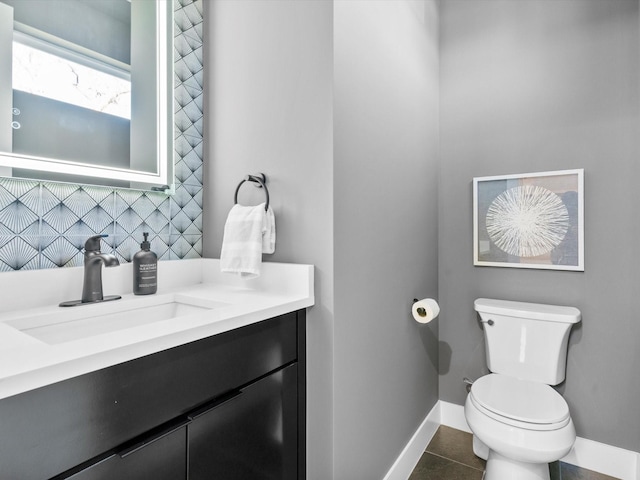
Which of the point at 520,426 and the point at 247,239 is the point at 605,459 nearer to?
the point at 520,426

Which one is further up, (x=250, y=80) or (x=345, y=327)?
(x=250, y=80)

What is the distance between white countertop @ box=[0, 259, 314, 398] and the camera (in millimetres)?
600

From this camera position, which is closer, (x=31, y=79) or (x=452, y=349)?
(x=31, y=79)

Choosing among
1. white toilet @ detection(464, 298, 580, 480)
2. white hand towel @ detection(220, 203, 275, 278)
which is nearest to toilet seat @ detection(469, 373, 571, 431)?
white toilet @ detection(464, 298, 580, 480)

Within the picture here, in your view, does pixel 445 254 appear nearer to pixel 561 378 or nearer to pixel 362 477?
pixel 561 378

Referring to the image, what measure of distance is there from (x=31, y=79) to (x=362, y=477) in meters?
1.78

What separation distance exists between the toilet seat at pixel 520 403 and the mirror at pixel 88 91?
5.33ft

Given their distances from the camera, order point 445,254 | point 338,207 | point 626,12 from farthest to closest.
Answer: point 445,254
point 626,12
point 338,207

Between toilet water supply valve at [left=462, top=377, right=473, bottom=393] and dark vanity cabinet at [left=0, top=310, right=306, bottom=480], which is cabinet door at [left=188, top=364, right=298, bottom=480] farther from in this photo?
toilet water supply valve at [left=462, top=377, right=473, bottom=393]

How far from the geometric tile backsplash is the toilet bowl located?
1395mm

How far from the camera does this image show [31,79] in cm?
109

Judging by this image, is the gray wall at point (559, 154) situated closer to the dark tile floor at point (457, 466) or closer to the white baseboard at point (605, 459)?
the white baseboard at point (605, 459)

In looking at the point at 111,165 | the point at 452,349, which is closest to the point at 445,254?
the point at 452,349

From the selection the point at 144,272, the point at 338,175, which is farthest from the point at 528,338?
the point at 144,272
